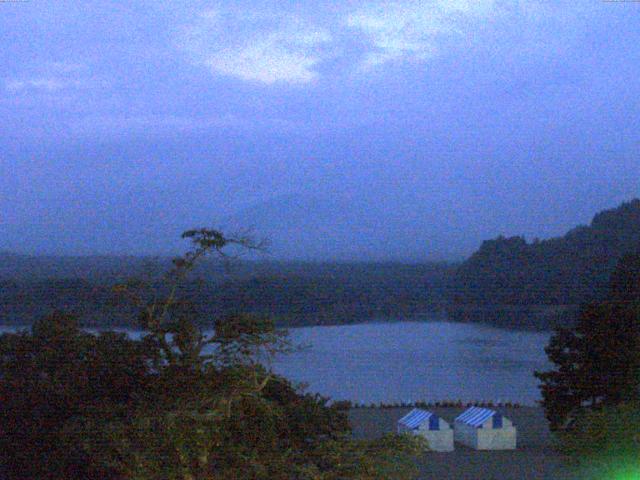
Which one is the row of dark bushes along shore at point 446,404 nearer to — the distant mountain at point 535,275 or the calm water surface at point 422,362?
the calm water surface at point 422,362

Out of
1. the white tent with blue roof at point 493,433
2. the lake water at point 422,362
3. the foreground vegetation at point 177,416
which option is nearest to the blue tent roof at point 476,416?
the white tent with blue roof at point 493,433

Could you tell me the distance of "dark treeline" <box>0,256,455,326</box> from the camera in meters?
4.08

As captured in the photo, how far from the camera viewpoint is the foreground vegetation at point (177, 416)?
10.4 ft

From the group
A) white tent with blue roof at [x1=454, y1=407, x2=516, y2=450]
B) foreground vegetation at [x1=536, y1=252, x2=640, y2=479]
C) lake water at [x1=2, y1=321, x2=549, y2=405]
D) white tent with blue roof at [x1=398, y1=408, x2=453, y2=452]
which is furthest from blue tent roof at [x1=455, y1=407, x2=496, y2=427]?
lake water at [x1=2, y1=321, x2=549, y2=405]

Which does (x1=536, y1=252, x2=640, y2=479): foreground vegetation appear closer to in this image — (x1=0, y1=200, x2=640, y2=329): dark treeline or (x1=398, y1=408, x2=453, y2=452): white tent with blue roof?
(x1=398, y1=408, x2=453, y2=452): white tent with blue roof

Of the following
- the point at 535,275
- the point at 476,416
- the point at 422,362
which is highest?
the point at 535,275

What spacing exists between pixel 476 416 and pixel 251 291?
338 centimetres

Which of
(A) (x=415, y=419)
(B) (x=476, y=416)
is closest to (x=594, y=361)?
(B) (x=476, y=416)

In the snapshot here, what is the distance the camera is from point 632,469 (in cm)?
367

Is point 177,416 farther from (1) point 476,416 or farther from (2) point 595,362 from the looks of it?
(1) point 476,416

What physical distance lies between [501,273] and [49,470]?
1047 cm

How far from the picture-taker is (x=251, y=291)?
638 centimetres

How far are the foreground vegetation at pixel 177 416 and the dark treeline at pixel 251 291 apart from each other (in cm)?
27

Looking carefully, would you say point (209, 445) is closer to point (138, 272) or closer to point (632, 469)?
point (138, 272)
